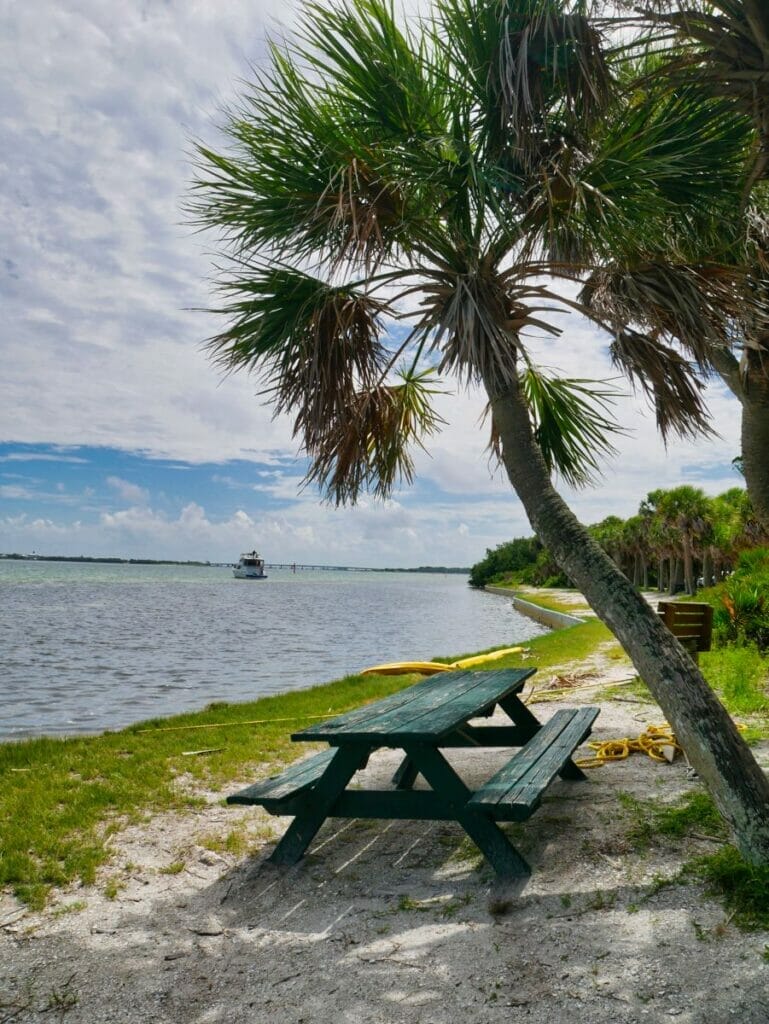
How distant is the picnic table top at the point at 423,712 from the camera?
394cm

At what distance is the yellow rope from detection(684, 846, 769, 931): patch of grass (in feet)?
7.06

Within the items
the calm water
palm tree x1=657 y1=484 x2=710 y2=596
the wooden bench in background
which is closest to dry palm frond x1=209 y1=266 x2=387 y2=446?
the wooden bench in background

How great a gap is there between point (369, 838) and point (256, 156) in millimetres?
4438

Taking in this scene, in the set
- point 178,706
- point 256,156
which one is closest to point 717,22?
point 256,156

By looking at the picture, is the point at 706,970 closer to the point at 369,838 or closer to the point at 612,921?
the point at 612,921

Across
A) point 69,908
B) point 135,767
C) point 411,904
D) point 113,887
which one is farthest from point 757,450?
point 135,767

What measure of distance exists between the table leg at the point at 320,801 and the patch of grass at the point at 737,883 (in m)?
Answer: 1.78

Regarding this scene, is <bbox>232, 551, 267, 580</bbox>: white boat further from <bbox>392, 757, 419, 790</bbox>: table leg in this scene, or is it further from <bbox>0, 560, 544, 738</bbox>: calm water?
<bbox>392, 757, 419, 790</bbox>: table leg

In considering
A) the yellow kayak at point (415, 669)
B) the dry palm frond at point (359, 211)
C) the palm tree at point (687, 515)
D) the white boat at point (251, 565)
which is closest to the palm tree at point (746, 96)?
the dry palm frond at point (359, 211)

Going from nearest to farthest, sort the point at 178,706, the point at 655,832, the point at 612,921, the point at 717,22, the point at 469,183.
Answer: the point at 612,921 → the point at 717,22 → the point at 655,832 → the point at 469,183 → the point at 178,706

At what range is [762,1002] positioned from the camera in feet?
8.91

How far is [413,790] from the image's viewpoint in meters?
4.52

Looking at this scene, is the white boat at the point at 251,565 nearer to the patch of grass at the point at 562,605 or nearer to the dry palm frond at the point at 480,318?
the patch of grass at the point at 562,605

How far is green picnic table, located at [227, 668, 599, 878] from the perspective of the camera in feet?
12.8
